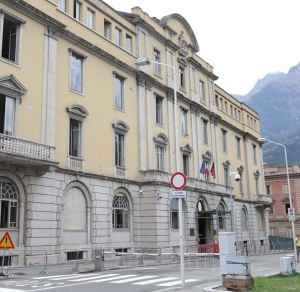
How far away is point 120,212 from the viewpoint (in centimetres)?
3189

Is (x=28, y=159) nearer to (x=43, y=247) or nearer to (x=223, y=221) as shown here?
(x=43, y=247)

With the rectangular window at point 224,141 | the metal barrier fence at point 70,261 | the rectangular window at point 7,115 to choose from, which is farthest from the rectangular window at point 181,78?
the rectangular window at point 7,115

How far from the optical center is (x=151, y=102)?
37062mm

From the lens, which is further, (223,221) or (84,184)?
(223,221)

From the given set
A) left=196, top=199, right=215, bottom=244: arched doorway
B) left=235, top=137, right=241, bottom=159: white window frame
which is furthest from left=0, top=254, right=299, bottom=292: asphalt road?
left=235, top=137, right=241, bottom=159: white window frame

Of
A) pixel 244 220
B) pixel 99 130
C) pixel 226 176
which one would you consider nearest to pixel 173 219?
pixel 99 130

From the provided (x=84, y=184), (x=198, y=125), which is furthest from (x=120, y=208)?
(x=198, y=125)

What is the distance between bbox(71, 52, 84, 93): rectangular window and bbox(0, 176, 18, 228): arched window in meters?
8.73

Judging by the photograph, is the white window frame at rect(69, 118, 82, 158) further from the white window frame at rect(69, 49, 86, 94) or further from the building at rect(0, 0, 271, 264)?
the white window frame at rect(69, 49, 86, 94)

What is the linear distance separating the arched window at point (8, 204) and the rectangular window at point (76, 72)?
8.73m

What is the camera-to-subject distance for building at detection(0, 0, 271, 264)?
78.1 ft

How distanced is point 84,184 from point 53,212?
146 inches

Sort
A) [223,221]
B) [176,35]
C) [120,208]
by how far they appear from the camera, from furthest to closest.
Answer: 1. [223,221]
2. [176,35]
3. [120,208]

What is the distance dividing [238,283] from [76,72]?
20912mm
